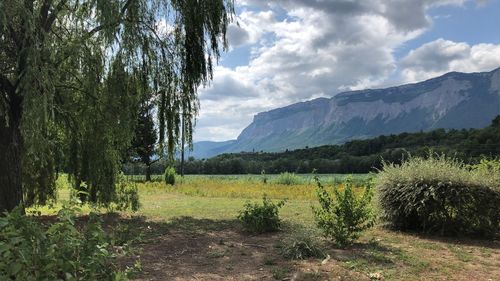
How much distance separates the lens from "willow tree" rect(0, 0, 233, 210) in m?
7.39

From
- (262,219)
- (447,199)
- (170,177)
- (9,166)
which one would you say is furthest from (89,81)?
(170,177)

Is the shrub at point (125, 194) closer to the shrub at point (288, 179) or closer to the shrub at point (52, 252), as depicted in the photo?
the shrub at point (52, 252)

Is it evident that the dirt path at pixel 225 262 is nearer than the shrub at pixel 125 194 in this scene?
Yes

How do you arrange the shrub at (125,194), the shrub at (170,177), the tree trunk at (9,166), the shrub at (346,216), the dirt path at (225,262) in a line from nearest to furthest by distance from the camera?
the dirt path at (225,262), the shrub at (346,216), the tree trunk at (9,166), the shrub at (125,194), the shrub at (170,177)

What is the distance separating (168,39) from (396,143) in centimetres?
4582

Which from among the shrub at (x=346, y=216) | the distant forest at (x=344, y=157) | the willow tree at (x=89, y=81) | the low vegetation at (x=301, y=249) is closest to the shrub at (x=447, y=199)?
the low vegetation at (x=301, y=249)

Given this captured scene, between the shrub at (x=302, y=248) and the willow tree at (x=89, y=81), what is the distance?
13.8 ft

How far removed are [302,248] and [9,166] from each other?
582cm

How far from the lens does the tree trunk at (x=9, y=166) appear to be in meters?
8.52

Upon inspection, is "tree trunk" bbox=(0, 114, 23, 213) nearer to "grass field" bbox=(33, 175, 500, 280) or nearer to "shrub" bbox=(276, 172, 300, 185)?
"grass field" bbox=(33, 175, 500, 280)

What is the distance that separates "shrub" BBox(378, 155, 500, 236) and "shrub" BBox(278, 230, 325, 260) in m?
2.86

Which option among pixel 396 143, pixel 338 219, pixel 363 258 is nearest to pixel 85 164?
pixel 338 219

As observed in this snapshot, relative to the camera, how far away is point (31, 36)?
7086 millimetres

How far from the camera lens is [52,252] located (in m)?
2.88
